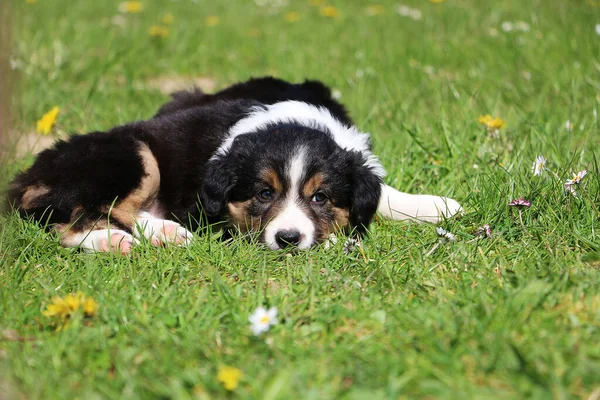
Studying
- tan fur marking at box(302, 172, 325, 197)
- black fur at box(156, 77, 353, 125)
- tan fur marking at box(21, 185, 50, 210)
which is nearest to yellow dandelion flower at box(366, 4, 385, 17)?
black fur at box(156, 77, 353, 125)

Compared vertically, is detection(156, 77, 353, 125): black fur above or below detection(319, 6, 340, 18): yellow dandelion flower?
above

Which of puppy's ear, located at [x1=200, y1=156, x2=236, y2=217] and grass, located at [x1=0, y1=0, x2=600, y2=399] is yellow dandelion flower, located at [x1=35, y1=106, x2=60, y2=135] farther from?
puppy's ear, located at [x1=200, y1=156, x2=236, y2=217]

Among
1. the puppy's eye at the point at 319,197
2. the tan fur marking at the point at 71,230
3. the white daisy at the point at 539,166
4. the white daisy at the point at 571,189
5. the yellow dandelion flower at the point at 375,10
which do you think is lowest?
the yellow dandelion flower at the point at 375,10

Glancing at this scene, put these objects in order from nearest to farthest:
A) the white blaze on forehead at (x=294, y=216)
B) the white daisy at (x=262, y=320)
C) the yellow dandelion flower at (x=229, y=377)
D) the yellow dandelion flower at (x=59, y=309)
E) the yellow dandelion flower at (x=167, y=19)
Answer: the yellow dandelion flower at (x=229, y=377) < the white daisy at (x=262, y=320) < the yellow dandelion flower at (x=59, y=309) < the white blaze on forehead at (x=294, y=216) < the yellow dandelion flower at (x=167, y=19)

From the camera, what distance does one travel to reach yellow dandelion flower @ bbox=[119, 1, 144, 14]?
7418mm

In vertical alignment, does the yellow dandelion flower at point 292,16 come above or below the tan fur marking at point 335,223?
below

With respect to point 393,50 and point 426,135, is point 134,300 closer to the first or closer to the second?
point 426,135

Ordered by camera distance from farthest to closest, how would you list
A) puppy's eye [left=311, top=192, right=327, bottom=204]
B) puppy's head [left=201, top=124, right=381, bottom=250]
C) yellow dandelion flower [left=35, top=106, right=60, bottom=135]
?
yellow dandelion flower [left=35, top=106, right=60, bottom=135] < puppy's eye [left=311, top=192, right=327, bottom=204] < puppy's head [left=201, top=124, right=381, bottom=250]

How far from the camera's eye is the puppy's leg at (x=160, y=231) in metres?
3.33

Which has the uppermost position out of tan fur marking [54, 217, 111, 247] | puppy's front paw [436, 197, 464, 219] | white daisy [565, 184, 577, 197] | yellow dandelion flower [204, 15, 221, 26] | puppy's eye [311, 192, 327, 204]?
white daisy [565, 184, 577, 197]

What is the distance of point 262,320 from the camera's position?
2.37 metres

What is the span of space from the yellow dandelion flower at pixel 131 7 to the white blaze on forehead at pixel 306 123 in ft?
12.9

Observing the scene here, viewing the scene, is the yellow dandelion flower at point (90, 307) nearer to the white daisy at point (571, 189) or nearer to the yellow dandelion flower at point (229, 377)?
the yellow dandelion flower at point (229, 377)

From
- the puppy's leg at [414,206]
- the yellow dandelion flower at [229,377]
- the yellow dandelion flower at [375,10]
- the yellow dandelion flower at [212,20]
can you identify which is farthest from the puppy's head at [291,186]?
the yellow dandelion flower at [375,10]
